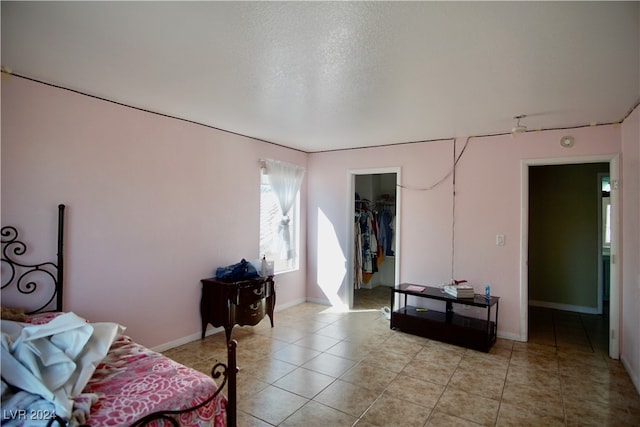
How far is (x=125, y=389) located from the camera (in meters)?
1.70

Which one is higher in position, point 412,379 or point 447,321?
point 447,321

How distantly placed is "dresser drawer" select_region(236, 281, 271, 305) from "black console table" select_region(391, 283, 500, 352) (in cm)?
162

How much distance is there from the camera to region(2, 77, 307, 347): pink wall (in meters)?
2.61

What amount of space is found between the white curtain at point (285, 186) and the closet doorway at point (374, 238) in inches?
47.4

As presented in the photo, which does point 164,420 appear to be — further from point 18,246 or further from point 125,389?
point 18,246

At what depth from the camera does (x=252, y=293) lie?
393 cm

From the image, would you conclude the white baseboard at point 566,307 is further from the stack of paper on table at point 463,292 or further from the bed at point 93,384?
the bed at point 93,384

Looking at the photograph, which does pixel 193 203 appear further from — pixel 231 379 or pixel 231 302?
pixel 231 379

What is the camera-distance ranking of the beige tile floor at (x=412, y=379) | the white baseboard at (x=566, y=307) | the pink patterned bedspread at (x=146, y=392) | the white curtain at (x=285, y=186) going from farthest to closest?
the white baseboard at (x=566, y=307), the white curtain at (x=285, y=186), the beige tile floor at (x=412, y=379), the pink patterned bedspread at (x=146, y=392)

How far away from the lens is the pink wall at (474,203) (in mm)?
3900

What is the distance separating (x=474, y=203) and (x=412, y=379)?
230cm

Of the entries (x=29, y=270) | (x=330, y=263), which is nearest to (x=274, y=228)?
(x=330, y=263)

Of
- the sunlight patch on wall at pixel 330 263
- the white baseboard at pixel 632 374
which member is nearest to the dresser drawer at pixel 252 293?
the sunlight patch on wall at pixel 330 263

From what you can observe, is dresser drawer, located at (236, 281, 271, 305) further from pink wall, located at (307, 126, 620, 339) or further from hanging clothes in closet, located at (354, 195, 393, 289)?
hanging clothes in closet, located at (354, 195, 393, 289)
